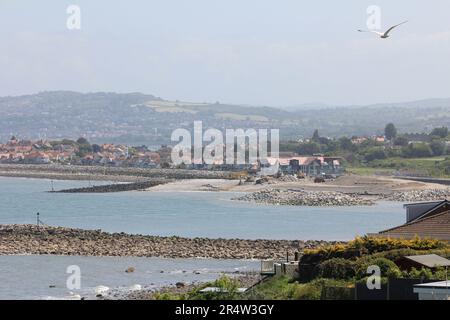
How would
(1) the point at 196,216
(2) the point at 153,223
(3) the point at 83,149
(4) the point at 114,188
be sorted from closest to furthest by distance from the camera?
(2) the point at 153,223, (1) the point at 196,216, (4) the point at 114,188, (3) the point at 83,149

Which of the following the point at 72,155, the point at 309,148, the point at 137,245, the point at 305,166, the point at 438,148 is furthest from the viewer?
the point at 72,155

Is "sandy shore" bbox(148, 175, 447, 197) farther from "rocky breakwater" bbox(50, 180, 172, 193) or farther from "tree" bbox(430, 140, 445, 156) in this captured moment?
"tree" bbox(430, 140, 445, 156)

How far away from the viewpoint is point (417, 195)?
5500cm

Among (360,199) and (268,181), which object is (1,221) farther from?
(268,181)

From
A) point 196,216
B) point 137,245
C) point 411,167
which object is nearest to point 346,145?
point 411,167

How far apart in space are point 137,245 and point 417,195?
27373mm

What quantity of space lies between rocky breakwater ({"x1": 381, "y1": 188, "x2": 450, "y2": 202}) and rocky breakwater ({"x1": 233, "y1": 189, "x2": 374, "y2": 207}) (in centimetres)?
165

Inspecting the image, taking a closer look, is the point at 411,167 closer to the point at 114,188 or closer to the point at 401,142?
the point at 114,188

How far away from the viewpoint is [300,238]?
33.8 metres

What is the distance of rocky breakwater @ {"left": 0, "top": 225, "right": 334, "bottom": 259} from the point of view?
2819 cm

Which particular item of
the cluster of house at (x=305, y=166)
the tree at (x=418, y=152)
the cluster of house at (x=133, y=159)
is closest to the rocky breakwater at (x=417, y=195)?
the cluster of house at (x=133, y=159)

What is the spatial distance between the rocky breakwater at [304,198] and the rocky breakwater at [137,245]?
21.3 meters

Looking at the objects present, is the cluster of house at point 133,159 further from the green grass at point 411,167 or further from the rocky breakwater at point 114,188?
the rocky breakwater at point 114,188
